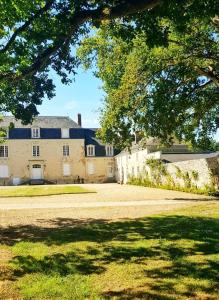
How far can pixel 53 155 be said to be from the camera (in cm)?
5828

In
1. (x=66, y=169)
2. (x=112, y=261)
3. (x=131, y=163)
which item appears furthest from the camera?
(x=66, y=169)

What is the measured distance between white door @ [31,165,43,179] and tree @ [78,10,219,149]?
37225 millimetres

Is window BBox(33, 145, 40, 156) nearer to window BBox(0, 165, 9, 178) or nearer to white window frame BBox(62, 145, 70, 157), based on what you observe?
white window frame BBox(62, 145, 70, 157)

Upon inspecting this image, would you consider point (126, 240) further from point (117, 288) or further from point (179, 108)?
point (179, 108)

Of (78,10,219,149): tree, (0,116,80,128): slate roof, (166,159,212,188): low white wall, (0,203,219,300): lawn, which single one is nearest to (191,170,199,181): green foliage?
(166,159,212,188): low white wall

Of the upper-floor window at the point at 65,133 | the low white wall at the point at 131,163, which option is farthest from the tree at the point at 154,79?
the upper-floor window at the point at 65,133

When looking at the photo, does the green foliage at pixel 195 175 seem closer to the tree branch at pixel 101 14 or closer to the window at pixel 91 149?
the tree branch at pixel 101 14

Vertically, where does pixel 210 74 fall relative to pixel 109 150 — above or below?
above

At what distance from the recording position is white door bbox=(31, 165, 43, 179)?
57.5m

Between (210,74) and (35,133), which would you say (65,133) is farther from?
(210,74)

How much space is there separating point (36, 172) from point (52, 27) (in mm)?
49956

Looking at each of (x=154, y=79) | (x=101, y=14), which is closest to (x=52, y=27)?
(x=101, y=14)

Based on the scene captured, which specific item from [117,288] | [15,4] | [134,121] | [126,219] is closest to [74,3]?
[15,4]

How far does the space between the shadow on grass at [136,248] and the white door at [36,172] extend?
4475cm
